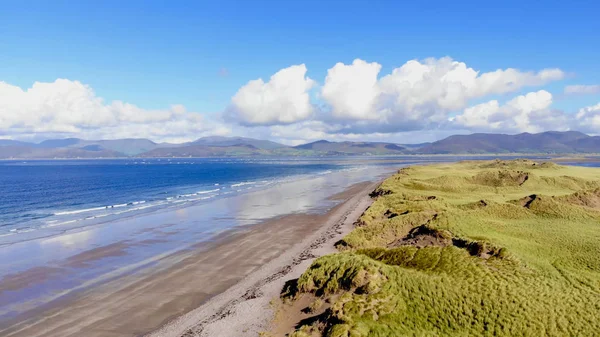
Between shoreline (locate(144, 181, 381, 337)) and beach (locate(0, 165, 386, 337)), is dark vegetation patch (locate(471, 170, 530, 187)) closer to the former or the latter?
beach (locate(0, 165, 386, 337))

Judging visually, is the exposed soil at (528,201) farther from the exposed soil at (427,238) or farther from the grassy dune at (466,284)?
the exposed soil at (427,238)

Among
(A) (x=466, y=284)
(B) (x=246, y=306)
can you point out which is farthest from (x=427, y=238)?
(B) (x=246, y=306)

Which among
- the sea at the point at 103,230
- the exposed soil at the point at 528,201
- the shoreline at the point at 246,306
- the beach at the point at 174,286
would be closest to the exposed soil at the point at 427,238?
the shoreline at the point at 246,306

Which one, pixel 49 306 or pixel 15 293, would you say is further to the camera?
pixel 15 293

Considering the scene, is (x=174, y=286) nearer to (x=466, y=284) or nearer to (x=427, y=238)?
(x=466, y=284)

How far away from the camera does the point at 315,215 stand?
5741 centimetres

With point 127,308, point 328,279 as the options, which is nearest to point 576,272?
point 328,279

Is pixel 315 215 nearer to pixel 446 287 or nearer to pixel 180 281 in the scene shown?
pixel 180 281

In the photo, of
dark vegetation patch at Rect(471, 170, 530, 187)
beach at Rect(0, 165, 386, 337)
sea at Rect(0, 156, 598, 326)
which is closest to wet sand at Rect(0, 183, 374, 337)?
beach at Rect(0, 165, 386, 337)

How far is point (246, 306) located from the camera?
22.1 metres

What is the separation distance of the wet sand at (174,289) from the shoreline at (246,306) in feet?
0.20

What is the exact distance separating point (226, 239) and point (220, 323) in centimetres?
2220

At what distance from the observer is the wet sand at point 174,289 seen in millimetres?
20719

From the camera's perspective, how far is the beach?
2064cm
